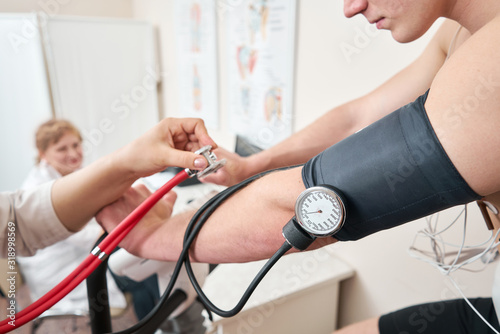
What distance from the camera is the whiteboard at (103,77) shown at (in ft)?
10.1

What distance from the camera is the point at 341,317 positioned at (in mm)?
1733

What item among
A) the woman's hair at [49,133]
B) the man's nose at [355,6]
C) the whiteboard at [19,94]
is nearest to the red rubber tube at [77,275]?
the man's nose at [355,6]

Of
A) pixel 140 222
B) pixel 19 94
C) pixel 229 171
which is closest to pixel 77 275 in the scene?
pixel 140 222

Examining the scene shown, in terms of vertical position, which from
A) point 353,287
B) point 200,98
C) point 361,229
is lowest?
point 353,287

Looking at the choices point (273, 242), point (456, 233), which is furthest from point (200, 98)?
point (273, 242)

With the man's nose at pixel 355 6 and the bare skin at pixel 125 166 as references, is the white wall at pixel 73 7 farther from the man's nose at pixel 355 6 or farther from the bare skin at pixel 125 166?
the man's nose at pixel 355 6

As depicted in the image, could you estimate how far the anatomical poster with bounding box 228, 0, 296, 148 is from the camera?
1819 millimetres

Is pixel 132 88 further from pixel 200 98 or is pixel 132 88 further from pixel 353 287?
pixel 353 287

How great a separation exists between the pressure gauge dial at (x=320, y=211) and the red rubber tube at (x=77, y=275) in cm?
27

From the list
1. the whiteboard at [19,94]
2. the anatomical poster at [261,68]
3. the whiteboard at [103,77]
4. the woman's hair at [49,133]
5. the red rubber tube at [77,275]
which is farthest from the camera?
the whiteboard at [103,77]

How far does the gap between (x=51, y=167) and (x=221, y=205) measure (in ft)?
5.01

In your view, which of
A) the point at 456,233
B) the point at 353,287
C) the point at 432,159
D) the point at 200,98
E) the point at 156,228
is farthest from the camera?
the point at 200,98

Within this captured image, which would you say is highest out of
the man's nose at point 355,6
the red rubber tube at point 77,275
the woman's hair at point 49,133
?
the man's nose at point 355,6

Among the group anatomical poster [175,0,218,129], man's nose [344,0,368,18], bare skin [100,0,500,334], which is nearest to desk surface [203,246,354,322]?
bare skin [100,0,500,334]
